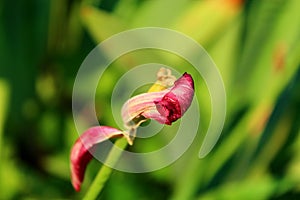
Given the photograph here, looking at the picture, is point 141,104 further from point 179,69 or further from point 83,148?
point 179,69

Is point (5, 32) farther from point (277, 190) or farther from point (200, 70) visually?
point (277, 190)

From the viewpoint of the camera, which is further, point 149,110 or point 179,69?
point 179,69

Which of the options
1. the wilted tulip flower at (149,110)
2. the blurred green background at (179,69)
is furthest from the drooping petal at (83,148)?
the blurred green background at (179,69)

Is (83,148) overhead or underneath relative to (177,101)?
underneath

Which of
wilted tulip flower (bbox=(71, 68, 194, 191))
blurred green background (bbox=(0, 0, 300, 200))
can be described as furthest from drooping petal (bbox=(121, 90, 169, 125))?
blurred green background (bbox=(0, 0, 300, 200))

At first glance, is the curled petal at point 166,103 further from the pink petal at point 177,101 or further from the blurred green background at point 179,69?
the blurred green background at point 179,69

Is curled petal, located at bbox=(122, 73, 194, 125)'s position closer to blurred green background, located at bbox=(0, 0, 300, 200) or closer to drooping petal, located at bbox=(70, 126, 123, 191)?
drooping petal, located at bbox=(70, 126, 123, 191)

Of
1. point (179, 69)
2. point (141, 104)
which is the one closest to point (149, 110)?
point (141, 104)
